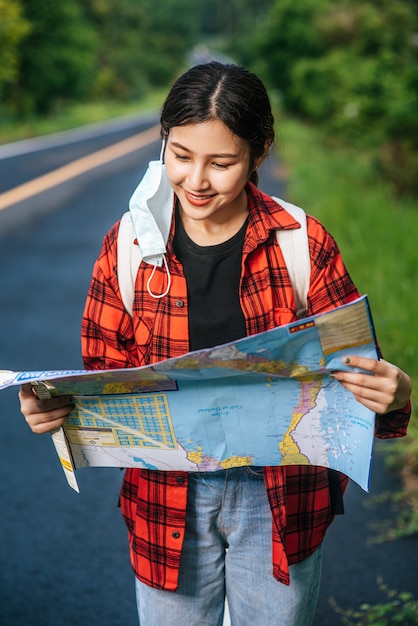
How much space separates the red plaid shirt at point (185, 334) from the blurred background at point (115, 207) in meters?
0.49

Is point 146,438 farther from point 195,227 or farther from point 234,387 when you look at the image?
point 195,227

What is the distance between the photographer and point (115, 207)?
11.8m

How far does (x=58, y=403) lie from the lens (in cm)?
184

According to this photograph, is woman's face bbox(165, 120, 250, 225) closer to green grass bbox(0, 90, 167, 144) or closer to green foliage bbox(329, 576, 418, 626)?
green foliage bbox(329, 576, 418, 626)

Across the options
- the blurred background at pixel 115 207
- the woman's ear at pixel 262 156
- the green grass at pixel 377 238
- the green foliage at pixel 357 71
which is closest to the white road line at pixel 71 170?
the blurred background at pixel 115 207

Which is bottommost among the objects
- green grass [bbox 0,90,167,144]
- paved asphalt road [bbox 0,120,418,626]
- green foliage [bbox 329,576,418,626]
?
green foliage [bbox 329,576,418,626]

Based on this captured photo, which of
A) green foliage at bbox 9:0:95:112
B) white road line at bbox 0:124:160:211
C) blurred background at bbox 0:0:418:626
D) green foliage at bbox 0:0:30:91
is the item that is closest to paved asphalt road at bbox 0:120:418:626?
blurred background at bbox 0:0:418:626

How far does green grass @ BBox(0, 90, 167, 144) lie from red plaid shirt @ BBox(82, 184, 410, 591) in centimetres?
2053

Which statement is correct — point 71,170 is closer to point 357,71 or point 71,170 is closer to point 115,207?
point 115,207

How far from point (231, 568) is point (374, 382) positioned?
24.6 inches

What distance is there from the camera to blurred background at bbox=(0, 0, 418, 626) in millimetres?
3613

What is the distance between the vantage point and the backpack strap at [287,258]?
1.88 metres

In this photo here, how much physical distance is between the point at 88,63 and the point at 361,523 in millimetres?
31865

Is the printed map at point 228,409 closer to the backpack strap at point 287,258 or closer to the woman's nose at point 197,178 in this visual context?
the backpack strap at point 287,258
